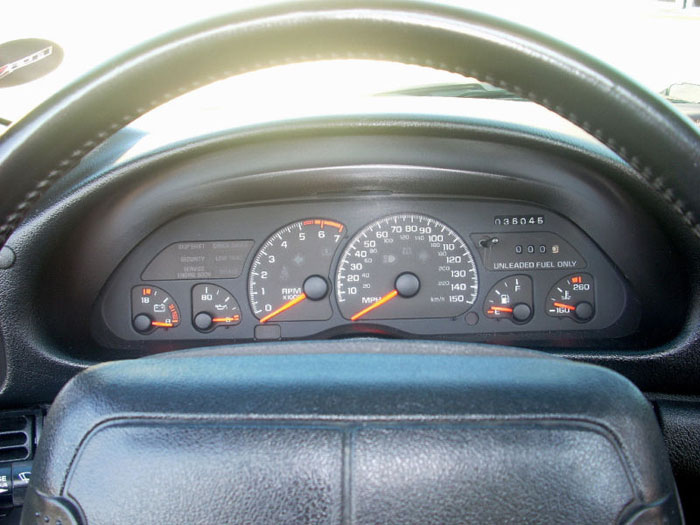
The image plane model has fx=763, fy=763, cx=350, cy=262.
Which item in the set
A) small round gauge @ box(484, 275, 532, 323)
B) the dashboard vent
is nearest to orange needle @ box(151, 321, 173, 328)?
the dashboard vent

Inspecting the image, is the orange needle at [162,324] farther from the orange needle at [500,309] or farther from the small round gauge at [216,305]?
the orange needle at [500,309]

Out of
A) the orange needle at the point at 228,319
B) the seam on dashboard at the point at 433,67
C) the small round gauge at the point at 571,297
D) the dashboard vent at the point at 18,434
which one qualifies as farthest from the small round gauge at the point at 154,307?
A: the seam on dashboard at the point at 433,67

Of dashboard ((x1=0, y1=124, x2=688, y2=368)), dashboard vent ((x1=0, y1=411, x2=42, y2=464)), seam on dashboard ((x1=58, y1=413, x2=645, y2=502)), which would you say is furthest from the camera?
dashboard ((x1=0, y1=124, x2=688, y2=368))

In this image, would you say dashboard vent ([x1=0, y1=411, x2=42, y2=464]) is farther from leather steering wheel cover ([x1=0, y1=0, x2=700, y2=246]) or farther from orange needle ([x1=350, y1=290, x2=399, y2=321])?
leather steering wheel cover ([x1=0, y1=0, x2=700, y2=246])

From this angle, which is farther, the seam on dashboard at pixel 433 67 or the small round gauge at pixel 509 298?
the small round gauge at pixel 509 298

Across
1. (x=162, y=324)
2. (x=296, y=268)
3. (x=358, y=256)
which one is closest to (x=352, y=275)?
(x=358, y=256)

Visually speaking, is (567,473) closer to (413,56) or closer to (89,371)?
(413,56)

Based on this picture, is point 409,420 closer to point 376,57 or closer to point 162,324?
point 376,57

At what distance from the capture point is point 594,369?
1.11 m

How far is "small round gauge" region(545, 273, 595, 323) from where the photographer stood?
2.68 metres

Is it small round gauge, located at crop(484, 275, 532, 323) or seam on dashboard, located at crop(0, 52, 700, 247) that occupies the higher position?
seam on dashboard, located at crop(0, 52, 700, 247)

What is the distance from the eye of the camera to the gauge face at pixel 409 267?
8.96 feet

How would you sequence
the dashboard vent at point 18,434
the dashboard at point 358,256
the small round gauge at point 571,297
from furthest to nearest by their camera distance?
the small round gauge at point 571,297 < the dashboard at point 358,256 < the dashboard vent at point 18,434

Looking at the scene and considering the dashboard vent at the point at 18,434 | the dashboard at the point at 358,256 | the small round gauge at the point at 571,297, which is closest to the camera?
the dashboard vent at the point at 18,434
